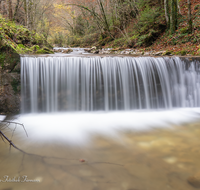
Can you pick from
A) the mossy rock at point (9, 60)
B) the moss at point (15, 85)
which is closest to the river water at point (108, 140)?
the moss at point (15, 85)

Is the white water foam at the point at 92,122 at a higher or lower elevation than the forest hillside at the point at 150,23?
lower

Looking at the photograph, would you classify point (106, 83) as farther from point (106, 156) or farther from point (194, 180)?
point (194, 180)

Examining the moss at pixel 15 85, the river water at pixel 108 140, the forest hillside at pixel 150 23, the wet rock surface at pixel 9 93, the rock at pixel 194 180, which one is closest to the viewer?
the rock at pixel 194 180

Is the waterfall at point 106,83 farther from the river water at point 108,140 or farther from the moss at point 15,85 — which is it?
the moss at point 15,85

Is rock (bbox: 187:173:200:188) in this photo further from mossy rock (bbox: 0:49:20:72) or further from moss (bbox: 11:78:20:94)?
mossy rock (bbox: 0:49:20:72)

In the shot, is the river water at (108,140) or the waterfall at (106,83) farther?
the waterfall at (106,83)

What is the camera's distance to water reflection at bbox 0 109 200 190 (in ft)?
6.55

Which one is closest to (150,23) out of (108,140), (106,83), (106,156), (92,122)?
(106,83)

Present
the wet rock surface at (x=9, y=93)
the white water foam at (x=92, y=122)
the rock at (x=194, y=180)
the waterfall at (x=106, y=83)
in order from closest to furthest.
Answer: the rock at (x=194, y=180), the white water foam at (x=92, y=122), the wet rock surface at (x=9, y=93), the waterfall at (x=106, y=83)

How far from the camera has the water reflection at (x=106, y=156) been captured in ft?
6.55

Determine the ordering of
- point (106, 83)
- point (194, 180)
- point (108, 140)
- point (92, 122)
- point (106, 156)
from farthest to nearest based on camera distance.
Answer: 1. point (106, 83)
2. point (92, 122)
3. point (108, 140)
4. point (106, 156)
5. point (194, 180)

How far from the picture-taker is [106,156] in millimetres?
2631

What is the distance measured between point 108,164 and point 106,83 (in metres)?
3.67

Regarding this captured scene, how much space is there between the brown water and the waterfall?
2274mm
